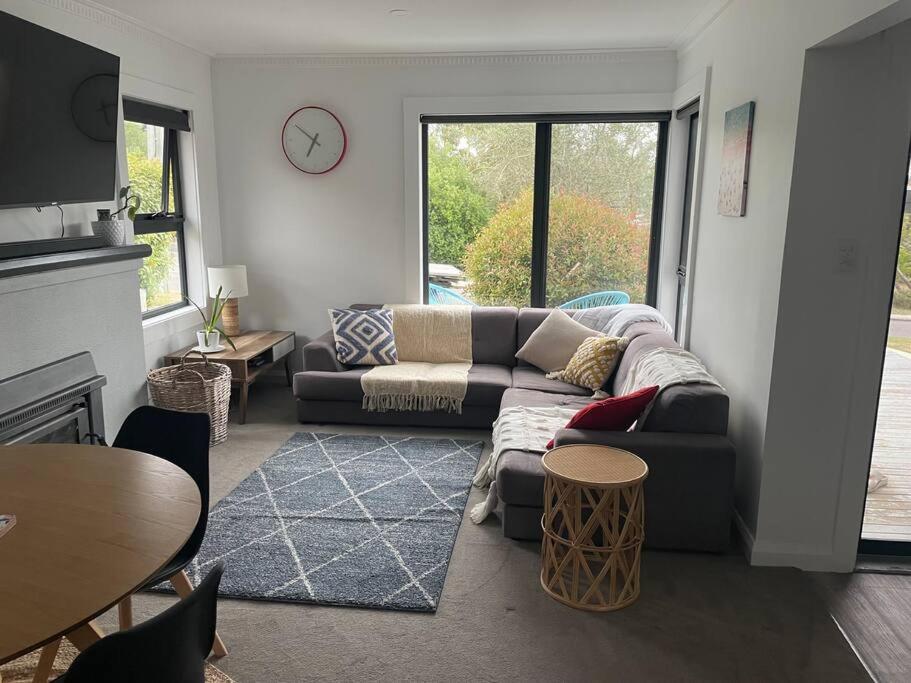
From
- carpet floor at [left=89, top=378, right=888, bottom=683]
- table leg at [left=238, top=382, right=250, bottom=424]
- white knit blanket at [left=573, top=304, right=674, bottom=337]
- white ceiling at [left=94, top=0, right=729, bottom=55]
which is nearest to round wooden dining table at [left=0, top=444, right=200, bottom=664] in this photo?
carpet floor at [left=89, top=378, right=888, bottom=683]

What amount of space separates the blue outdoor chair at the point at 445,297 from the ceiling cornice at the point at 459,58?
1.63 meters

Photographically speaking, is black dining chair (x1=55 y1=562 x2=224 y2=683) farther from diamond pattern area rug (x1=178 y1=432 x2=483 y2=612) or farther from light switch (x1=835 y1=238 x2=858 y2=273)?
light switch (x1=835 y1=238 x2=858 y2=273)

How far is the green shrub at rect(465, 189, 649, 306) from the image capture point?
5074mm

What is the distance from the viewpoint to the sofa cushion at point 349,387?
4312 mm

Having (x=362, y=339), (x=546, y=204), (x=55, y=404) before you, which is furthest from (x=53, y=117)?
(x=546, y=204)

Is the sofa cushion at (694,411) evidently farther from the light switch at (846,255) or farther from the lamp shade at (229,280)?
the lamp shade at (229,280)

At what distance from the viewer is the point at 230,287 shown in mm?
4855

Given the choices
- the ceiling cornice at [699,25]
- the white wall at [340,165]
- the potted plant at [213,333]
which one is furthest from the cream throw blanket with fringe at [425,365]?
the ceiling cornice at [699,25]

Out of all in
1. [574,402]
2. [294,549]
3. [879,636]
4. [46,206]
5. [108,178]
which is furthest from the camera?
[574,402]

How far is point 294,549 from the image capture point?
2.92 meters

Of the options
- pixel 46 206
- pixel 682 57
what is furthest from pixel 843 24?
pixel 46 206

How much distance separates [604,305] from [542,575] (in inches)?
110

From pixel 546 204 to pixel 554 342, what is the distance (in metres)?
1.13

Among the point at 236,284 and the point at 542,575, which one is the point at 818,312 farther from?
the point at 236,284
